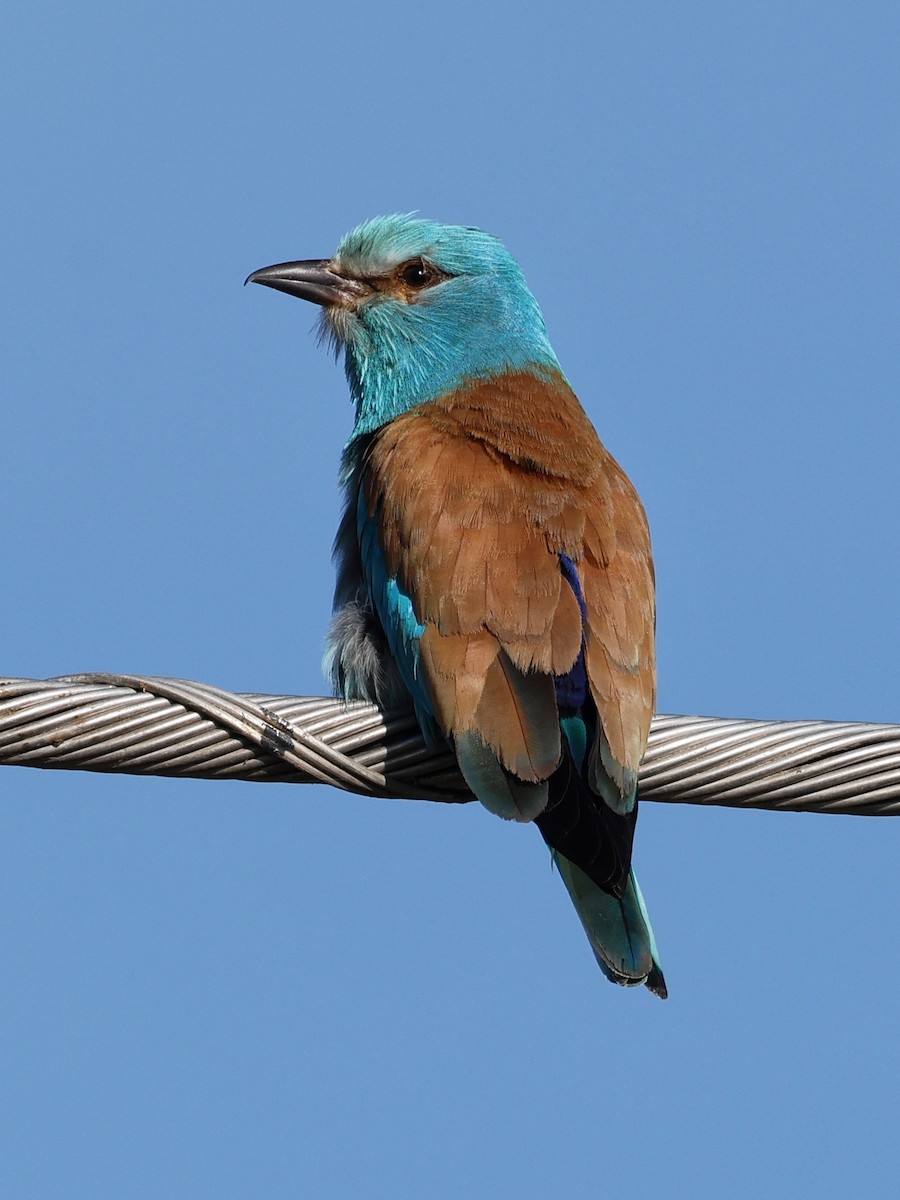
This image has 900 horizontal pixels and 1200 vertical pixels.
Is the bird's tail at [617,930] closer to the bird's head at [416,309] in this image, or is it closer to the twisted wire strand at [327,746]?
the twisted wire strand at [327,746]

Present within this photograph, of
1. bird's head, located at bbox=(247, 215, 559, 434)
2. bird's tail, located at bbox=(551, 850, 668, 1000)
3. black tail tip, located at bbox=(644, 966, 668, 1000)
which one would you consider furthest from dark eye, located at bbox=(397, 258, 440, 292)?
black tail tip, located at bbox=(644, 966, 668, 1000)

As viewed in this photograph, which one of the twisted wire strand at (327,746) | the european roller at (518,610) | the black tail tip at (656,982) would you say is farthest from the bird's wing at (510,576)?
the black tail tip at (656,982)

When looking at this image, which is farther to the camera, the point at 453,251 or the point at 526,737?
the point at 453,251

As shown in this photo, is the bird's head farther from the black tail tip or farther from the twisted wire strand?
the black tail tip

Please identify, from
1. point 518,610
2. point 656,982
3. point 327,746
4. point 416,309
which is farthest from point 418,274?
point 656,982

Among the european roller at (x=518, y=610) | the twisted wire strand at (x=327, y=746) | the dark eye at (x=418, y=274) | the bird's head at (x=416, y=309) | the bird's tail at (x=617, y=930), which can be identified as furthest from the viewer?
the dark eye at (x=418, y=274)

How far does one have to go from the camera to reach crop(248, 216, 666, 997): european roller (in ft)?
14.3

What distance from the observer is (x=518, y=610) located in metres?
4.66

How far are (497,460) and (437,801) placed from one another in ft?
4.25

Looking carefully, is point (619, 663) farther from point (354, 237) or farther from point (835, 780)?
point (354, 237)

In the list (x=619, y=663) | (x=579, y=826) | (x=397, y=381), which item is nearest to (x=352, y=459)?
(x=397, y=381)

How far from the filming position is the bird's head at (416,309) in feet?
21.7

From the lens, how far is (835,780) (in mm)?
4109

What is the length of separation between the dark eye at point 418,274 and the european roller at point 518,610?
628 mm
